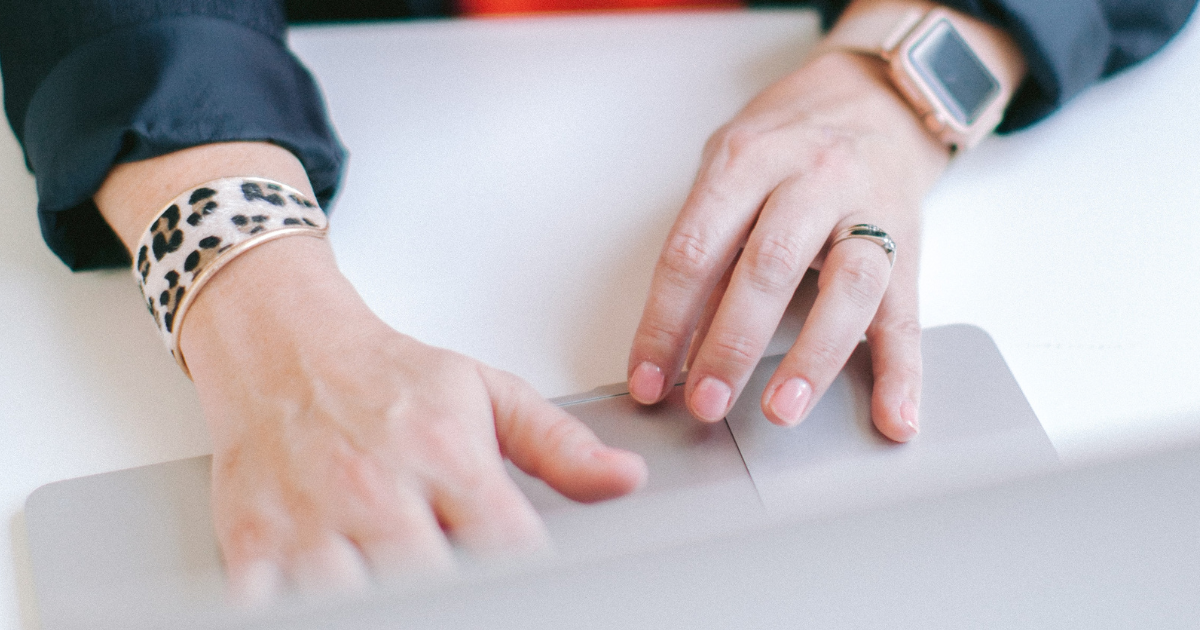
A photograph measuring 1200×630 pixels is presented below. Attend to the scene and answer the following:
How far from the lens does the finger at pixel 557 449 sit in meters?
0.40

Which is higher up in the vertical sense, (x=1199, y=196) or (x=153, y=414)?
(x=1199, y=196)

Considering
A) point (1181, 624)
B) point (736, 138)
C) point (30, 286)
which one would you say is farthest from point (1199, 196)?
point (30, 286)

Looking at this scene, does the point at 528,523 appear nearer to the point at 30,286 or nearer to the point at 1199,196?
the point at 30,286

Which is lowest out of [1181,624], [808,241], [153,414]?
[153,414]

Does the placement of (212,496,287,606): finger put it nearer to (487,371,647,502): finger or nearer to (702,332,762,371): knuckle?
(487,371,647,502): finger

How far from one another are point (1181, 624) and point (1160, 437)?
52 mm

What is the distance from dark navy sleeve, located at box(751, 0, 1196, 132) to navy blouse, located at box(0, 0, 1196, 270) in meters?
0.57

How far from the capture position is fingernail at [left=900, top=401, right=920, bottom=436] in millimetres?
476

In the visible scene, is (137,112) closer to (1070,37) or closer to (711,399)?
(711,399)

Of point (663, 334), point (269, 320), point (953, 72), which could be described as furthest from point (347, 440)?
point (953, 72)

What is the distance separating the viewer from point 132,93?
1.75 ft

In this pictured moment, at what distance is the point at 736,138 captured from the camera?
0.63 meters

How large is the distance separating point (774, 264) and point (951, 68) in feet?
0.99

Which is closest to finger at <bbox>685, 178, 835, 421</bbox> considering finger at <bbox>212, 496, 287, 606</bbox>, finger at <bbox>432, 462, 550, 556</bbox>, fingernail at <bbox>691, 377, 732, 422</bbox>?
fingernail at <bbox>691, 377, 732, 422</bbox>
